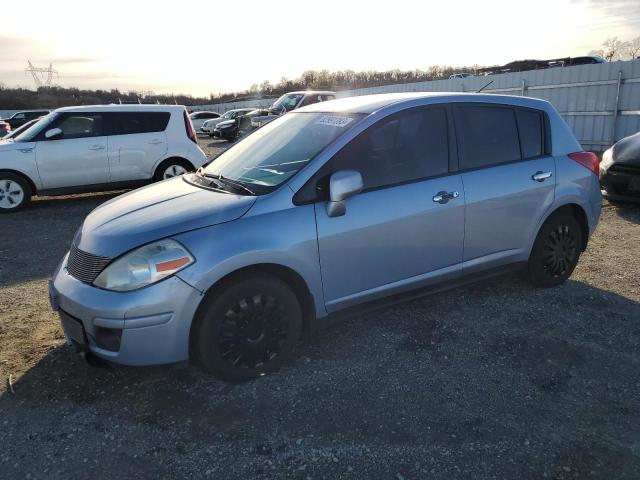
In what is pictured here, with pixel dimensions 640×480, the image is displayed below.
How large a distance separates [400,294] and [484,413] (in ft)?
3.37

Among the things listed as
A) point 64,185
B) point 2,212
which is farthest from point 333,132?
point 2,212

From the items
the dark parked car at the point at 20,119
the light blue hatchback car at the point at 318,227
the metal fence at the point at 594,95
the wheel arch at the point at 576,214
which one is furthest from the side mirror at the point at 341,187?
the dark parked car at the point at 20,119

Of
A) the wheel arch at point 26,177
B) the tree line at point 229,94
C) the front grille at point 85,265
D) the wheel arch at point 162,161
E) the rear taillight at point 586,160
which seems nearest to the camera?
the front grille at point 85,265

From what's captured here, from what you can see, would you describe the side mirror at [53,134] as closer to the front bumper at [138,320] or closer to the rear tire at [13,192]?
the rear tire at [13,192]

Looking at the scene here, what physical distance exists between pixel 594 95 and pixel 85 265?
44.5 ft

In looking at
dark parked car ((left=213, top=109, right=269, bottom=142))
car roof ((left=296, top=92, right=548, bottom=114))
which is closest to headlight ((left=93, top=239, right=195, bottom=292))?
car roof ((left=296, top=92, right=548, bottom=114))

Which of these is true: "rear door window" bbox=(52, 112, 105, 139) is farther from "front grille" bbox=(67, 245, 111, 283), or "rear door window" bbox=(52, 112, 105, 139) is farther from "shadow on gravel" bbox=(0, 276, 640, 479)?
"front grille" bbox=(67, 245, 111, 283)

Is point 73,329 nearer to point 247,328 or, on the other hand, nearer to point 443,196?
point 247,328

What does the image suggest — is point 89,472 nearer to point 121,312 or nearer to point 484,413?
point 121,312

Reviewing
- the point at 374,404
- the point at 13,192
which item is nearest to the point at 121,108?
the point at 13,192

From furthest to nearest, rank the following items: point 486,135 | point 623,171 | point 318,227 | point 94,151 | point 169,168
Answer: point 169,168
point 94,151
point 623,171
point 486,135
point 318,227

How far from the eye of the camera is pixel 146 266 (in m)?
2.73

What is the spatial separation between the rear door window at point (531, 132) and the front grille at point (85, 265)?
3.31 metres

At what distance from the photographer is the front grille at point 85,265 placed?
2.81 m
